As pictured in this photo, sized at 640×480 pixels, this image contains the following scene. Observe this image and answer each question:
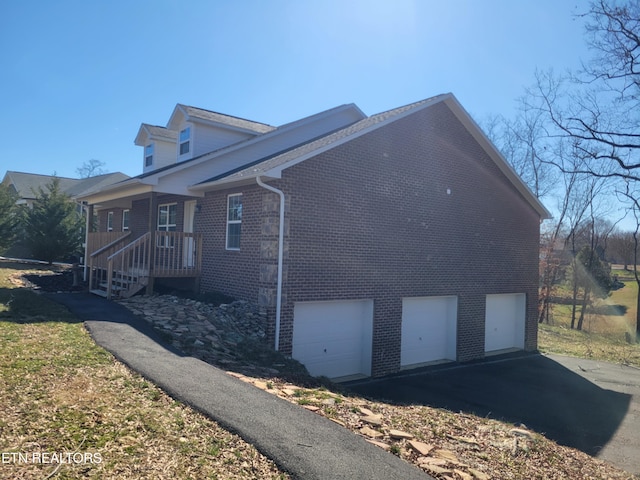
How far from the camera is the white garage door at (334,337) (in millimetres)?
11359

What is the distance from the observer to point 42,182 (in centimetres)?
4062

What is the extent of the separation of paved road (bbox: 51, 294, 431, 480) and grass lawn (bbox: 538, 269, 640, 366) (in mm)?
15061

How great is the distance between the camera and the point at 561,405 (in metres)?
10.5

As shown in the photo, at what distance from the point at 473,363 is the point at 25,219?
2400 centimetres

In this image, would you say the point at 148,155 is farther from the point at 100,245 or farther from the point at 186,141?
the point at 100,245

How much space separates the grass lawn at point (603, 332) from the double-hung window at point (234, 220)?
12600 millimetres

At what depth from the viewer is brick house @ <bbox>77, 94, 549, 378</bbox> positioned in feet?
36.7

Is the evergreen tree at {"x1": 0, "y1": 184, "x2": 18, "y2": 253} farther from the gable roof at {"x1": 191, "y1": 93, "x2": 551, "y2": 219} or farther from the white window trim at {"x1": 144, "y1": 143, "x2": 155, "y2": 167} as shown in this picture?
the gable roof at {"x1": 191, "y1": 93, "x2": 551, "y2": 219}

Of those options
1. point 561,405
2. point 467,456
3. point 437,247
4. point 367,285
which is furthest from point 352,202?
point 467,456

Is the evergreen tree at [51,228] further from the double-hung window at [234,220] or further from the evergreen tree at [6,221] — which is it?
the double-hung window at [234,220]

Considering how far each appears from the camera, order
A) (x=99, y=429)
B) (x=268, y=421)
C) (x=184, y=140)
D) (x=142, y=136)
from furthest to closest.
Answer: (x=142, y=136)
(x=184, y=140)
(x=268, y=421)
(x=99, y=429)

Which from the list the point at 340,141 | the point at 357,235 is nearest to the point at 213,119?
the point at 340,141

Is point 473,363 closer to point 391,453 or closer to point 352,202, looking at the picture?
point 352,202

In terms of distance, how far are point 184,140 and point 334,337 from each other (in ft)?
31.6
